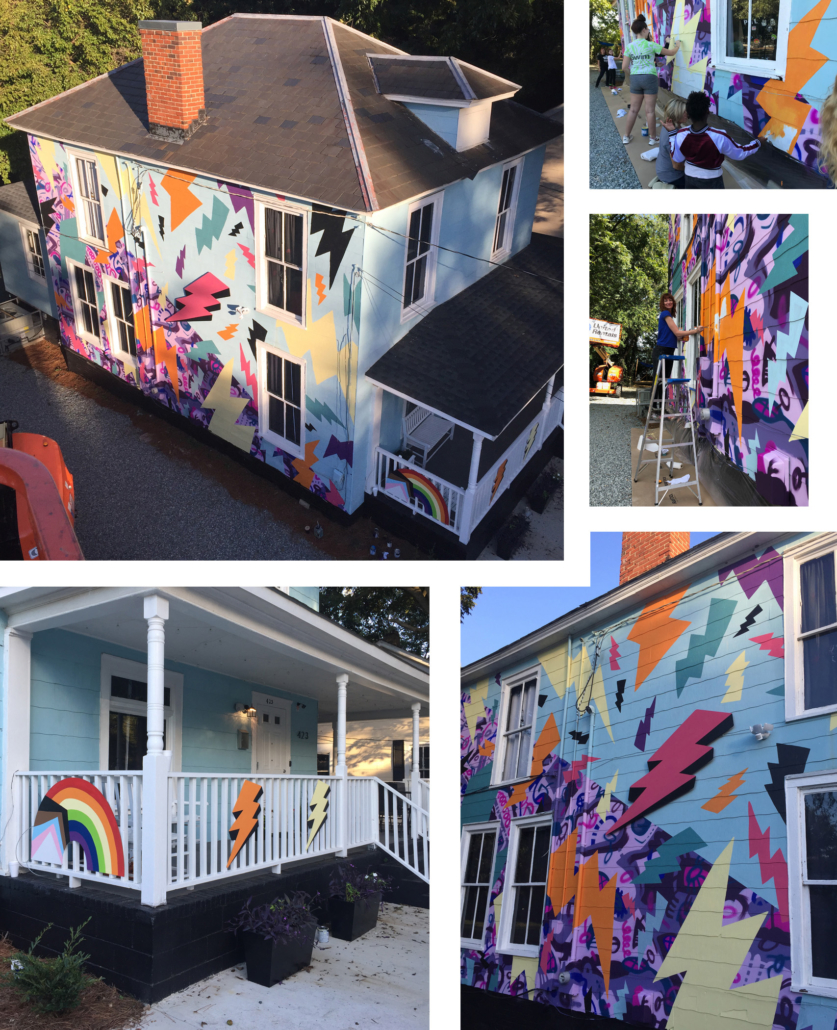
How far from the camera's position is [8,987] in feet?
15.5

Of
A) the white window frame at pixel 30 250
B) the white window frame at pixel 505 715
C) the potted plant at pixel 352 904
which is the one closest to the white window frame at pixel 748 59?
the white window frame at pixel 505 715

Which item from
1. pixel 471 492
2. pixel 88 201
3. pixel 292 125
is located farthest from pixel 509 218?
pixel 88 201

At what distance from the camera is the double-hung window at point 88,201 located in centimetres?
907

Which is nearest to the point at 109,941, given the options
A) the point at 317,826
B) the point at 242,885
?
the point at 242,885

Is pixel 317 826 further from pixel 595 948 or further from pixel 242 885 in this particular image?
pixel 595 948

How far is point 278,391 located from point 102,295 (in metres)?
3.42

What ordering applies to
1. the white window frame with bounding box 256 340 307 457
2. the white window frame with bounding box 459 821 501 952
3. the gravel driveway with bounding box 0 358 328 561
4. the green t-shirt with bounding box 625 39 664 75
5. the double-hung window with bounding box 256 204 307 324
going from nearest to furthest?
the white window frame with bounding box 459 821 501 952 < the green t-shirt with bounding box 625 39 664 75 < the double-hung window with bounding box 256 204 307 324 < the white window frame with bounding box 256 340 307 457 < the gravel driveway with bounding box 0 358 328 561

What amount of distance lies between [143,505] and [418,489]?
10.4ft

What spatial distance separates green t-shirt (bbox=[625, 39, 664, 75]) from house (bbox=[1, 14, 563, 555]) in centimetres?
143

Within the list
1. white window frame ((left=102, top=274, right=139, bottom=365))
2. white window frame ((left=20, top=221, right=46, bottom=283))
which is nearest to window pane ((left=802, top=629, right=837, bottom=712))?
white window frame ((left=102, top=274, right=139, bottom=365))

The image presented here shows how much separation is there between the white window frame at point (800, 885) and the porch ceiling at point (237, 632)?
12.5 feet

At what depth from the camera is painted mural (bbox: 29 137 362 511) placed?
23.9 ft

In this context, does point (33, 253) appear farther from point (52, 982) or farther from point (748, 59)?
point (52, 982)

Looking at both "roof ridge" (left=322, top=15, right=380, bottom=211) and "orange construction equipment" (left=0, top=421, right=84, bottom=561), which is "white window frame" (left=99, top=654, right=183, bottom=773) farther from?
"roof ridge" (left=322, top=15, right=380, bottom=211)
